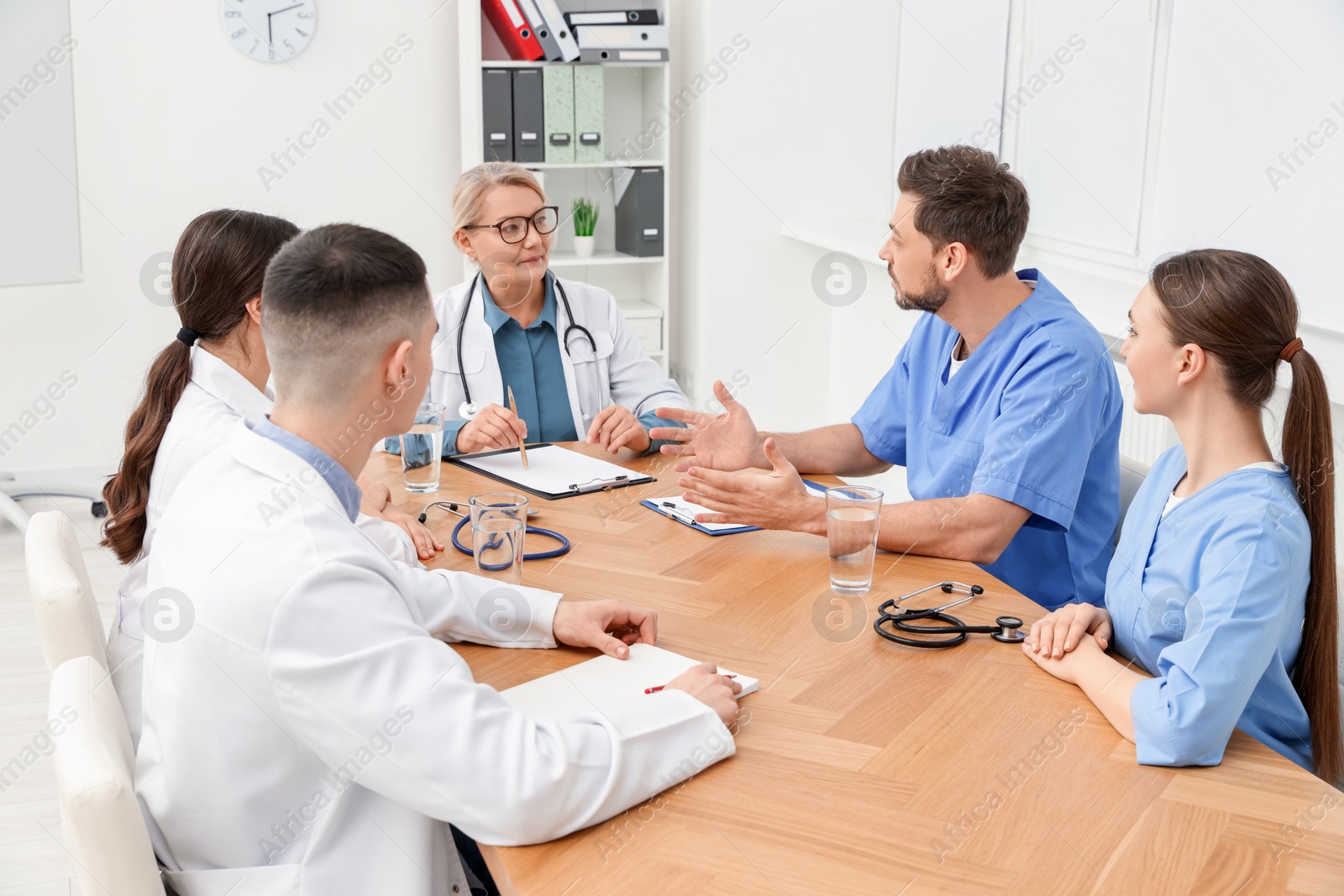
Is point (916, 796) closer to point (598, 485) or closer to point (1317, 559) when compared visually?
point (1317, 559)

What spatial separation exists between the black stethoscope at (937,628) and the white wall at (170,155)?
3.67 metres

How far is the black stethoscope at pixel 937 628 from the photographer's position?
1473mm

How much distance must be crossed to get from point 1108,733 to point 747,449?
3.40ft

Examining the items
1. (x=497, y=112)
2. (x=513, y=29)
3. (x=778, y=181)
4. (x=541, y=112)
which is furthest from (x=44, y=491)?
(x=778, y=181)

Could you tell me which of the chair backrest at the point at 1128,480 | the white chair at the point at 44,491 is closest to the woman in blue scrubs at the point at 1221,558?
the chair backrest at the point at 1128,480

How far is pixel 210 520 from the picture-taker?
1.18 metres

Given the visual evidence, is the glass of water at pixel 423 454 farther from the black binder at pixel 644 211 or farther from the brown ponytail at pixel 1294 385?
the black binder at pixel 644 211

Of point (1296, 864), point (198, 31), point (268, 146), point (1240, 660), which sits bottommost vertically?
point (1296, 864)

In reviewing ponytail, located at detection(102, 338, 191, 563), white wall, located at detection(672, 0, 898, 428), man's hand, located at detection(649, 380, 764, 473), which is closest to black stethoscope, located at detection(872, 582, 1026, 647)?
man's hand, located at detection(649, 380, 764, 473)

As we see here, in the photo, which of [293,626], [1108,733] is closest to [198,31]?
[293,626]

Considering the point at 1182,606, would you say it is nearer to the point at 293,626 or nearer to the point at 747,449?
the point at 747,449

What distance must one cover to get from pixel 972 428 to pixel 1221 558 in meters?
0.81

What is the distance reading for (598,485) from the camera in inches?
83.9

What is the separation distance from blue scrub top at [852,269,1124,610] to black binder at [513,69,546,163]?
8.56ft
